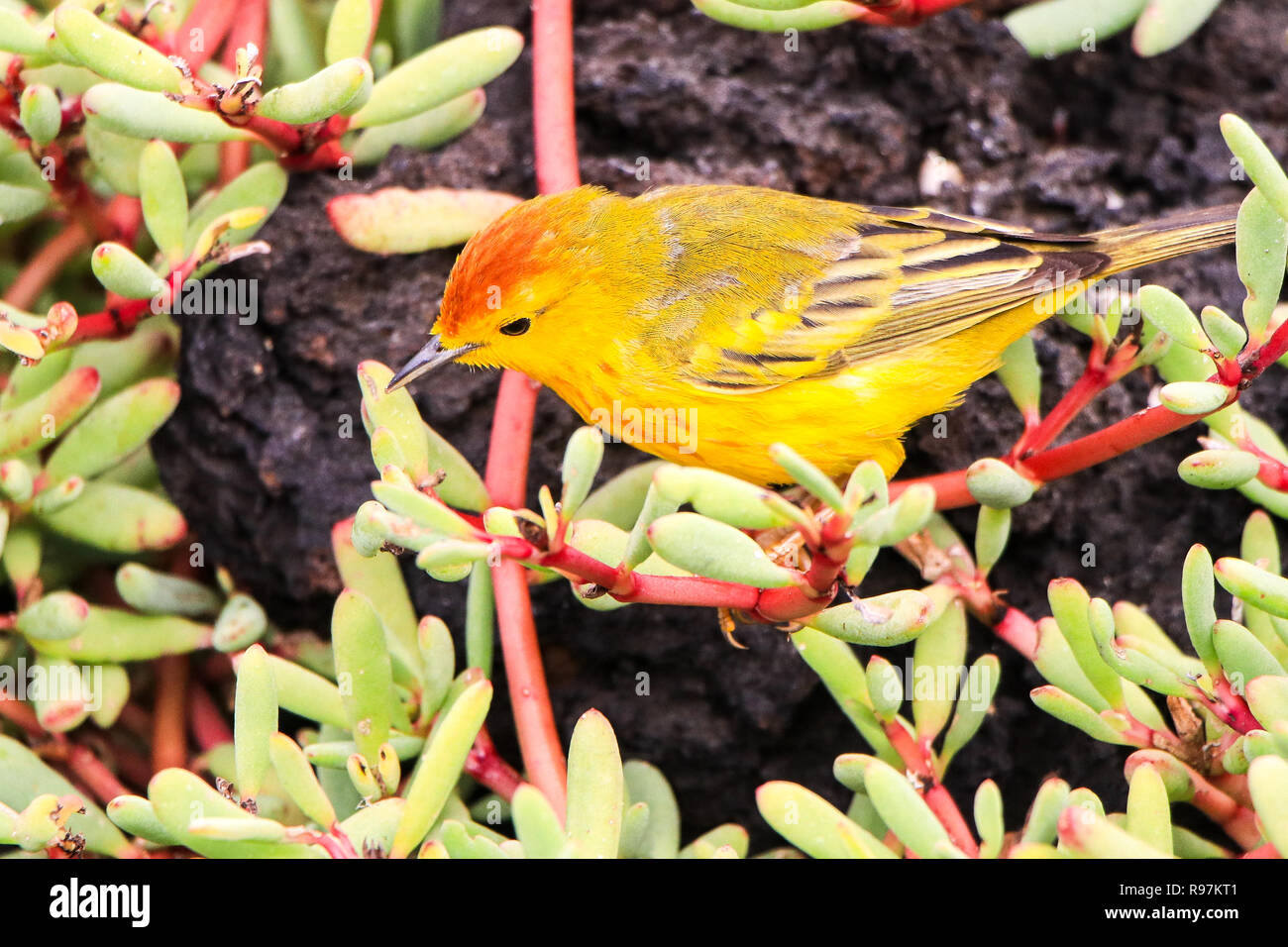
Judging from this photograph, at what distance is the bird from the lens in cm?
291

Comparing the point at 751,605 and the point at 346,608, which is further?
the point at 346,608

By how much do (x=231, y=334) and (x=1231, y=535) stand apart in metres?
2.65

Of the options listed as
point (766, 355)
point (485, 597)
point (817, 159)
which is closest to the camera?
point (485, 597)

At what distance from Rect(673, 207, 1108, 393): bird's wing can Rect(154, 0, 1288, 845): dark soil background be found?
0.23 m

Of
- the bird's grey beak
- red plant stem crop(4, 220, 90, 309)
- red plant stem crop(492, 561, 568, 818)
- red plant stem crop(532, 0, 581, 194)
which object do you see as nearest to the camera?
red plant stem crop(492, 561, 568, 818)

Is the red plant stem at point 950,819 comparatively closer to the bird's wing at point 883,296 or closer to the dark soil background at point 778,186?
the dark soil background at point 778,186

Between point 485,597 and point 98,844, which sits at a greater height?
point 485,597

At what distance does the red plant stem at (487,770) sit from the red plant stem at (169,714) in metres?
0.87

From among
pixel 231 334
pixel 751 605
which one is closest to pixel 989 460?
pixel 751 605

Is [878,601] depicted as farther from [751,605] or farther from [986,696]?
[986,696]

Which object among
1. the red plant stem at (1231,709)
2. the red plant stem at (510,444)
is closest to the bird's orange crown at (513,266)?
the red plant stem at (510,444)

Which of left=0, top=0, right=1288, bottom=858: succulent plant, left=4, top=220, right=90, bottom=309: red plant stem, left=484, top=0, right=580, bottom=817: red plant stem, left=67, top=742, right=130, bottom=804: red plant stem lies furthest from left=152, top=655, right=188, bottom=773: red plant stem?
left=4, top=220, right=90, bottom=309: red plant stem

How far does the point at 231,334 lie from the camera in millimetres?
3031

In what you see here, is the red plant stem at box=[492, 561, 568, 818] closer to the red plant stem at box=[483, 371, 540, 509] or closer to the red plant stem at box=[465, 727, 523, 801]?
the red plant stem at box=[465, 727, 523, 801]
